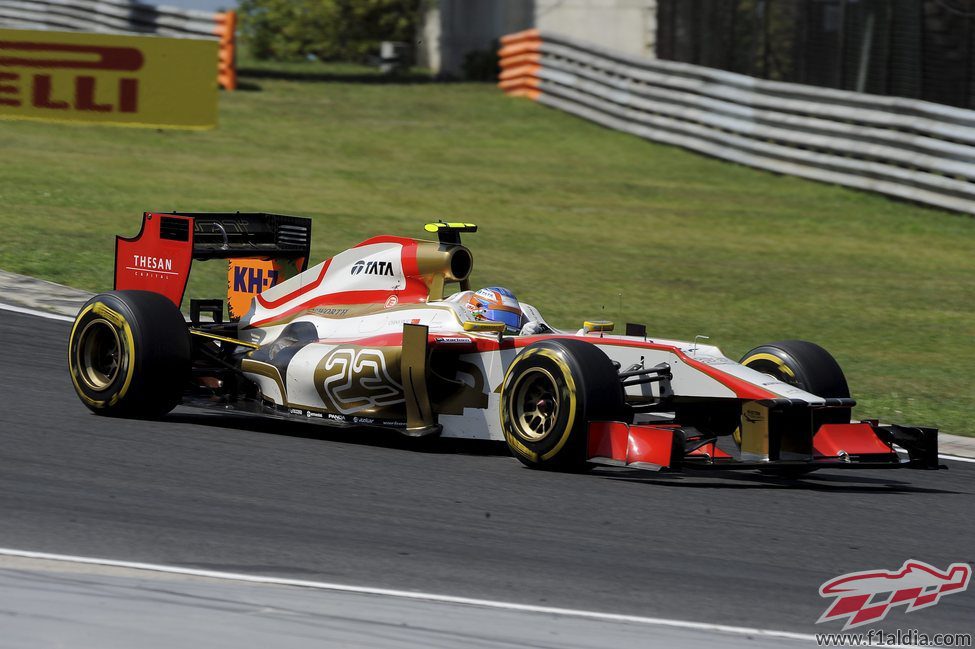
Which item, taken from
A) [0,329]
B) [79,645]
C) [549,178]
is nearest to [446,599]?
[79,645]

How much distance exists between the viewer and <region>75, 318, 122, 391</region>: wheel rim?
885 centimetres

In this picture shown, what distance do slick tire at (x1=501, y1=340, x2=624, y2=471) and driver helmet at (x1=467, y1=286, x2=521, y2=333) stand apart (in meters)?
0.66

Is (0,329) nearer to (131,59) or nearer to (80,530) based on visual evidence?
(80,530)

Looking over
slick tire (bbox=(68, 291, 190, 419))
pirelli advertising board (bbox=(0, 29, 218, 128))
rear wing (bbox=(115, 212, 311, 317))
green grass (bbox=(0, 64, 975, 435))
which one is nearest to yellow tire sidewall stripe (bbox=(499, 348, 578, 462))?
slick tire (bbox=(68, 291, 190, 419))

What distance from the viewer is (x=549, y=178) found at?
22547mm

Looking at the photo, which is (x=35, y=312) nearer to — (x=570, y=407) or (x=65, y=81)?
(x=570, y=407)

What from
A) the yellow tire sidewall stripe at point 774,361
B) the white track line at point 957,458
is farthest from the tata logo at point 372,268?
the white track line at point 957,458

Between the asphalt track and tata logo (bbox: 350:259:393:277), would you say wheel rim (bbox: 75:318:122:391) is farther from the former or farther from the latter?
tata logo (bbox: 350:259:393:277)

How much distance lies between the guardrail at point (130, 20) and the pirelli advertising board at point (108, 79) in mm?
3030

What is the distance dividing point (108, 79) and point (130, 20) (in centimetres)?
733

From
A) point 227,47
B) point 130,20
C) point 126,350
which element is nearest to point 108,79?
point 227,47

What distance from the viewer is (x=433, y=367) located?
27.7 ft

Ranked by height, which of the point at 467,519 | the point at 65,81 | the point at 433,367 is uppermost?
the point at 65,81

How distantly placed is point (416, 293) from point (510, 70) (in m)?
21.5
